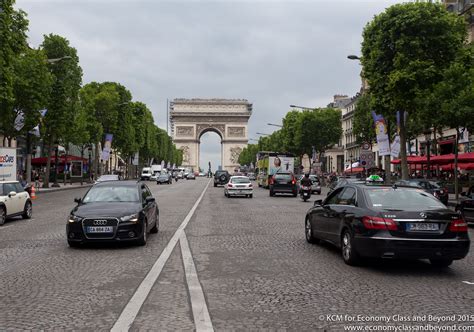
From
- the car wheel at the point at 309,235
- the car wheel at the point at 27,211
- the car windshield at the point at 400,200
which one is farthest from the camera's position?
the car wheel at the point at 27,211

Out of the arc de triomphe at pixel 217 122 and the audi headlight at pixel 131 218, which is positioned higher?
the arc de triomphe at pixel 217 122

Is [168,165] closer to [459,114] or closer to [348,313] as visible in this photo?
[459,114]

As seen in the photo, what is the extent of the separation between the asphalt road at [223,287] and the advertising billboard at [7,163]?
18.8 metres

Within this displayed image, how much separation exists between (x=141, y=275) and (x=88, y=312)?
87.5 inches

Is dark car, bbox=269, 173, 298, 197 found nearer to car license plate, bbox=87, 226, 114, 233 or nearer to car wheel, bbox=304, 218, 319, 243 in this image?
car wheel, bbox=304, 218, 319, 243

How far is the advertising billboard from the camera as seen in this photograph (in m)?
29.9

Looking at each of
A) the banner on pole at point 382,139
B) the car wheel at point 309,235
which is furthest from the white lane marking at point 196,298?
the banner on pole at point 382,139

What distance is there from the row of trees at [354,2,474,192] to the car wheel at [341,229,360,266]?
21.1 m

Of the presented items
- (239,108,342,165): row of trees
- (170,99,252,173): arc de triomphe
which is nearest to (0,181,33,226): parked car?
(239,108,342,165): row of trees

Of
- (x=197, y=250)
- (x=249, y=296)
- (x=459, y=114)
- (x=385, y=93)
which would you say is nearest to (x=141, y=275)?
(x=249, y=296)

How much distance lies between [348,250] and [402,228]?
1136mm

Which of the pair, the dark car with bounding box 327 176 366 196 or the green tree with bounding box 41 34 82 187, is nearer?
the dark car with bounding box 327 176 366 196

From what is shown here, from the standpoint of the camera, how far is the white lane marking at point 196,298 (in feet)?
18.7

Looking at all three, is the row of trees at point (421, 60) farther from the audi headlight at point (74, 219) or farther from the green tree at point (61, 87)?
the green tree at point (61, 87)
